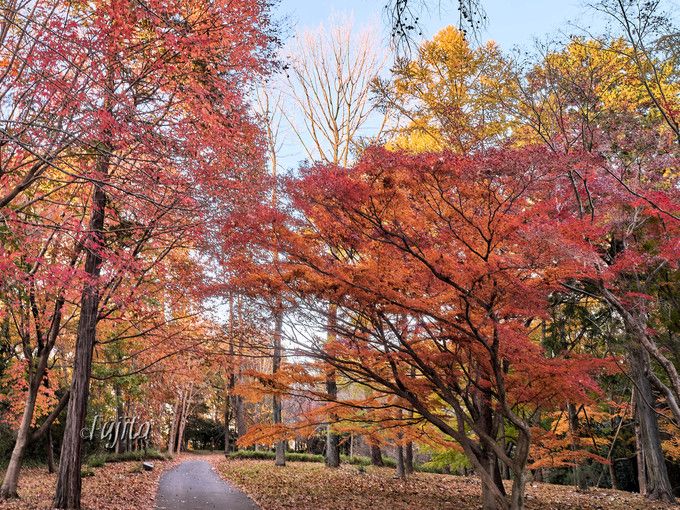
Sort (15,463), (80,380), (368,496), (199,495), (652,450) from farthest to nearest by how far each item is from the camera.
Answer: (652,450) → (199,495) → (368,496) → (15,463) → (80,380)

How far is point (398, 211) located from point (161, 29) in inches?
157

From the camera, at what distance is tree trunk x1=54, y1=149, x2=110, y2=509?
8047mm

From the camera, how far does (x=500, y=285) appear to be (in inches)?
260

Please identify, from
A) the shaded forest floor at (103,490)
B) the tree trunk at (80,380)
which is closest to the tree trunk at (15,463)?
the shaded forest floor at (103,490)

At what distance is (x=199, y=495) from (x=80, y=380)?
15.4 feet

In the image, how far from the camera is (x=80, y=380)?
855 cm

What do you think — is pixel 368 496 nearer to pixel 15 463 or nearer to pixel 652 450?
pixel 652 450

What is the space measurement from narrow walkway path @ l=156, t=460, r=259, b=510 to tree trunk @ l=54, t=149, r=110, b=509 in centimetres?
209

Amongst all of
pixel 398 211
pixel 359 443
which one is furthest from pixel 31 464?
pixel 359 443

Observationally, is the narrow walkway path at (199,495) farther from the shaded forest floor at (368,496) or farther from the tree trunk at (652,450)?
the tree trunk at (652,450)

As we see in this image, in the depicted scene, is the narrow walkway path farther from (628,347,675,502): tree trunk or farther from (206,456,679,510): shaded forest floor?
(628,347,675,502): tree trunk

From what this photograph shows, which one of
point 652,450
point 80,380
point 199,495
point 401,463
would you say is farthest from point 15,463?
point 652,450

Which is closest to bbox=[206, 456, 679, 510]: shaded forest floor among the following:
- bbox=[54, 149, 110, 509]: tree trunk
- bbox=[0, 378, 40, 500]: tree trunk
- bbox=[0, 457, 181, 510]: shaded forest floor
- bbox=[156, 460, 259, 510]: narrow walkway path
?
bbox=[156, 460, 259, 510]: narrow walkway path

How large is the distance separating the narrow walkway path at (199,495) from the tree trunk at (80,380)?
6.84ft
